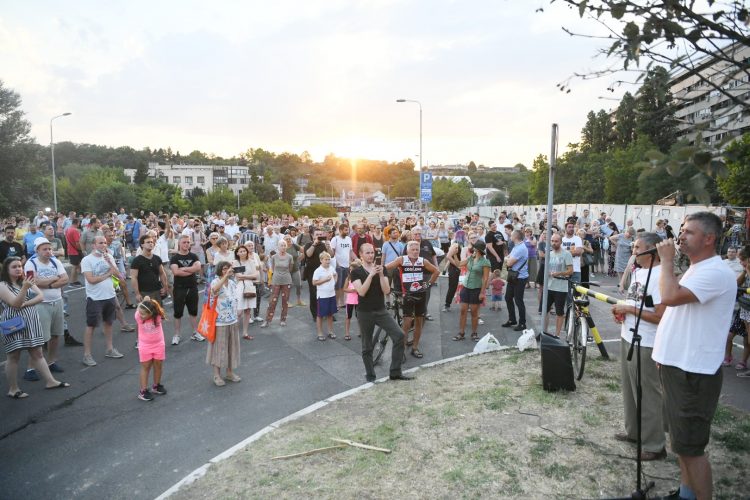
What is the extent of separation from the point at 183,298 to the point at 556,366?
6.17 metres

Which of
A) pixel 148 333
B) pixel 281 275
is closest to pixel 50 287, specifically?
pixel 148 333

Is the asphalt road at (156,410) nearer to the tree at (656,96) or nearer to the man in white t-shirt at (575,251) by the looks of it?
the man in white t-shirt at (575,251)

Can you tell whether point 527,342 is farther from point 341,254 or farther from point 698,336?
point 341,254

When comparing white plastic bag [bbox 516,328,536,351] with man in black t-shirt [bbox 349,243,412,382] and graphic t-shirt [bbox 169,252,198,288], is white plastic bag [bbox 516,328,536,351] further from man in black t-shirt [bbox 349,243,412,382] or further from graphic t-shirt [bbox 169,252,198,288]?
graphic t-shirt [bbox 169,252,198,288]

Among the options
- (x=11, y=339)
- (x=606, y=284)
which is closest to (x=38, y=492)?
(x=11, y=339)

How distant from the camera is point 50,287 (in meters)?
7.20

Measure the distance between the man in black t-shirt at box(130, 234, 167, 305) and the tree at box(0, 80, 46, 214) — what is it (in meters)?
37.1

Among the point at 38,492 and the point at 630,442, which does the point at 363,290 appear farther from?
the point at 38,492

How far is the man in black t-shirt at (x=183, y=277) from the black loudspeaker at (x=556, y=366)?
5751 millimetres

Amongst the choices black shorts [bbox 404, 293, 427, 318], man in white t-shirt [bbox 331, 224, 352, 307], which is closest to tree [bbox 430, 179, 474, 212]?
man in white t-shirt [bbox 331, 224, 352, 307]

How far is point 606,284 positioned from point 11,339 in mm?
14332

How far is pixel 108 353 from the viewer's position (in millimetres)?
7930

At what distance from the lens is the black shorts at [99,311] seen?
7.64 metres

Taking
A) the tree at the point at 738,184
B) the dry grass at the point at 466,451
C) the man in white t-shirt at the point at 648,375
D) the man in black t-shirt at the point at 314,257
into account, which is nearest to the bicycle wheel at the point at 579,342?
the dry grass at the point at 466,451
